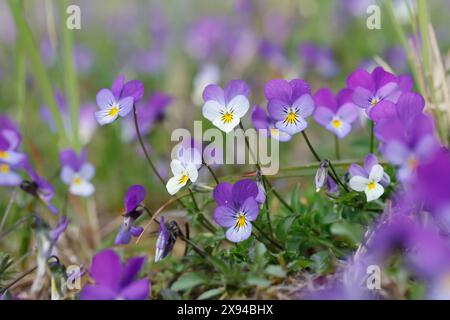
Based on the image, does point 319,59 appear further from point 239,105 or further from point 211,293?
point 211,293

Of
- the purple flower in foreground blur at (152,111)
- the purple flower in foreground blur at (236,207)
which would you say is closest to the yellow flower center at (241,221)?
the purple flower in foreground blur at (236,207)

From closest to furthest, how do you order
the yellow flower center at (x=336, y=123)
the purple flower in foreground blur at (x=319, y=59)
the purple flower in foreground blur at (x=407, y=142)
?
the purple flower in foreground blur at (x=407, y=142)
the yellow flower center at (x=336, y=123)
the purple flower in foreground blur at (x=319, y=59)

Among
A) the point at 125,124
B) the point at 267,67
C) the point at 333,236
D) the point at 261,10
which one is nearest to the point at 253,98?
the point at 267,67

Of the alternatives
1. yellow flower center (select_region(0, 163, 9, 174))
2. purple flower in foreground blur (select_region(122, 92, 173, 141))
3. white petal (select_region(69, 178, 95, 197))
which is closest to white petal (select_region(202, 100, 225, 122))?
white petal (select_region(69, 178, 95, 197))

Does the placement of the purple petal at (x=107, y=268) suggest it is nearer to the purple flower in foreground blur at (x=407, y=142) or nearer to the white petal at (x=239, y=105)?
the white petal at (x=239, y=105)

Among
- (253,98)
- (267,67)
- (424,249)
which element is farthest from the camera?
(267,67)
